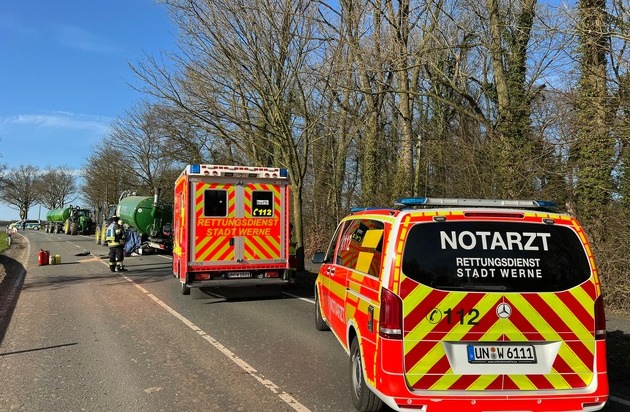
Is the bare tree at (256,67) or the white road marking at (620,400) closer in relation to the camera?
the white road marking at (620,400)

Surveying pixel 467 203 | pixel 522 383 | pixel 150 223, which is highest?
pixel 150 223

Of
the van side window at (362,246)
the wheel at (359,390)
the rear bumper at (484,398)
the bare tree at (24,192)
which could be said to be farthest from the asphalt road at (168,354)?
the bare tree at (24,192)

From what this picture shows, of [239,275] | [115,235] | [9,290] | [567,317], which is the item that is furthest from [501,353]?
[115,235]

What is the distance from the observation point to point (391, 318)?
Answer: 12.7ft

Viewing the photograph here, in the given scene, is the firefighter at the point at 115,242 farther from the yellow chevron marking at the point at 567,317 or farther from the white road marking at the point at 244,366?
the yellow chevron marking at the point at 567,317

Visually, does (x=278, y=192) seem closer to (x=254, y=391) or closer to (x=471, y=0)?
(x=254, y=391)

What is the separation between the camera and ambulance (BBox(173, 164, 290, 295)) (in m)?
10.9

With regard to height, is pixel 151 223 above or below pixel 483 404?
above

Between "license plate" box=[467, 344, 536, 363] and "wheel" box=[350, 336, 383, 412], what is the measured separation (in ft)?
3.39

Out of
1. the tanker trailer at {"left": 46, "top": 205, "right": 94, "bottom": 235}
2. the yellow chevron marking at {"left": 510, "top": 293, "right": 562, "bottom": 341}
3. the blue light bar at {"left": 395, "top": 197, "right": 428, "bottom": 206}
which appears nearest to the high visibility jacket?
the blue light bar at {"left": 395, "top": 197, "right": 428, "bottom": 206}

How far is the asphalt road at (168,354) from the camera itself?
16.6 feet

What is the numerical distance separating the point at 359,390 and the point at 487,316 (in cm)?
146

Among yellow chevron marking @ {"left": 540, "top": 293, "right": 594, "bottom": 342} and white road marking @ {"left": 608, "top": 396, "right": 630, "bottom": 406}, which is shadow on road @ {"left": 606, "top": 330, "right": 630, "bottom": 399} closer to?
white road marking @ {"left": 608, "top": 396, "right": 630, "bottom": 406}

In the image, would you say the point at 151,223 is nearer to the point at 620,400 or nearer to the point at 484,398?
the point at 620,400
